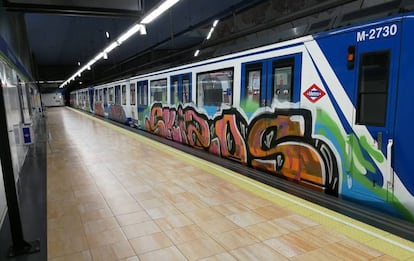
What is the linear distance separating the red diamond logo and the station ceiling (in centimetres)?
85

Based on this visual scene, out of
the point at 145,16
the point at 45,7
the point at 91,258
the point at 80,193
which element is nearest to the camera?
the point at 91,258

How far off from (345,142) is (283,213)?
1.06 metres

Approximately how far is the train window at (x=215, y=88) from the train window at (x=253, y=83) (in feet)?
1.60

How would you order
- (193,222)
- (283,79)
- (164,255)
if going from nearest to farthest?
1. (164,255)
2. (193,222)
3. (283,79)

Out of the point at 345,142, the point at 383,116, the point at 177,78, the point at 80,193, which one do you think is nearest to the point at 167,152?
the point at 177,78

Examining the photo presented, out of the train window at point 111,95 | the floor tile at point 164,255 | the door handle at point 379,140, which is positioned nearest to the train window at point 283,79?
the door handle at point 379,140

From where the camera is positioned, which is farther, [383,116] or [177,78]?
[177,78]

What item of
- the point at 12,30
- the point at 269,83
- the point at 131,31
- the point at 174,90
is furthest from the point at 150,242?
the point at 12,30

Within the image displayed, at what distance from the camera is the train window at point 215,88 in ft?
16.8

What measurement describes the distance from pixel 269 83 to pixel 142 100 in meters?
6.43

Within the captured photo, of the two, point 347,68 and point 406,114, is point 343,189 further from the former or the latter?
point 347,68

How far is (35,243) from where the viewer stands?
2.52m

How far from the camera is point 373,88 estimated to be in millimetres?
2869

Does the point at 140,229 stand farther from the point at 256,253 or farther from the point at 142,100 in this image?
the point at 142,100
